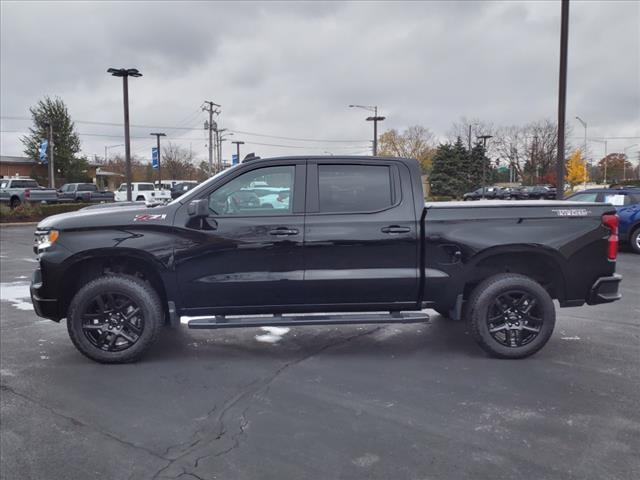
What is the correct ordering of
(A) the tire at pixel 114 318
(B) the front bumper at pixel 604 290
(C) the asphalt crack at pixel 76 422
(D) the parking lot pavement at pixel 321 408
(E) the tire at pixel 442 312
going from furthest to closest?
1. (E) the tire at pixel 442 312
2. (B) the front bumper at pixel 604 290
3. (A) the tire at pixel 114 318
4. (C) the asphalt crack at pixel 76 422
5. (D) the parking lot pavement at pixel 321 408

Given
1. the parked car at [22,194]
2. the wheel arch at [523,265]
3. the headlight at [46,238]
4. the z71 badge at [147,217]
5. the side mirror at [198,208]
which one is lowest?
the wheel arch at [523,265]

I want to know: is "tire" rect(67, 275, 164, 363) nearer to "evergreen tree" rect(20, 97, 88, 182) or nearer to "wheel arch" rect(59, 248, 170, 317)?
"wheel arch" rect(59, 248, 170, 317)

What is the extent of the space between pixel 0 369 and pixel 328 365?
2.98m

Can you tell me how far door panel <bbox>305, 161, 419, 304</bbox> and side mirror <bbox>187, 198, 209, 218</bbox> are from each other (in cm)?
93

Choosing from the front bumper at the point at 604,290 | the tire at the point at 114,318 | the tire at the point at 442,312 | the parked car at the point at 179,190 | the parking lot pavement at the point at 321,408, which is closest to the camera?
the parking lot pavement at the point at 321,408

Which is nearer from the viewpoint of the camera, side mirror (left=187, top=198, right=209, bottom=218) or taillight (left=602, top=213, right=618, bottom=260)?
side mirror (left=187, top=198, right=209, bottom=218)

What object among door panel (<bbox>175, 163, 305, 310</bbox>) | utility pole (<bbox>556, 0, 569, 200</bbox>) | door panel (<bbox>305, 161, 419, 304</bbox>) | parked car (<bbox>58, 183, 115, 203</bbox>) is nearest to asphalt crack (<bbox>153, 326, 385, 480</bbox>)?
door panel (<bbox>175, 163, 305, 310</bbox>)

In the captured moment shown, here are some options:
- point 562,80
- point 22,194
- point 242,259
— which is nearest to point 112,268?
point 242,259

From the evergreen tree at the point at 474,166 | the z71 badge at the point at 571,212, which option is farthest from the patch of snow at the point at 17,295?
the evergreen tree at the point at 474,166

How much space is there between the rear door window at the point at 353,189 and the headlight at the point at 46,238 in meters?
2.45

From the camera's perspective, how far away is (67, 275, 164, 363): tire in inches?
194

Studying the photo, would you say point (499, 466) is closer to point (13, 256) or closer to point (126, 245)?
point (126, 245)

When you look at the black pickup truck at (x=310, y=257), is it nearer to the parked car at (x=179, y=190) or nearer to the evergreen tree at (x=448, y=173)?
the parked car at (x=179, y=190)

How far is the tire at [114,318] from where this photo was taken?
4.92 metres
